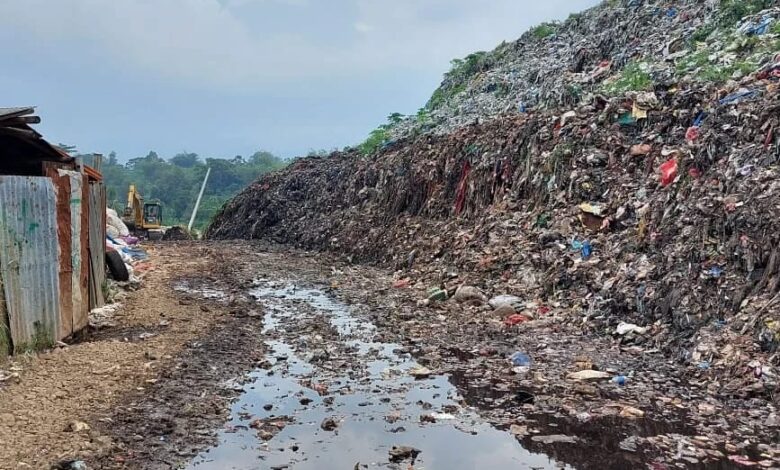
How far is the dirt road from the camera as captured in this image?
3498mm

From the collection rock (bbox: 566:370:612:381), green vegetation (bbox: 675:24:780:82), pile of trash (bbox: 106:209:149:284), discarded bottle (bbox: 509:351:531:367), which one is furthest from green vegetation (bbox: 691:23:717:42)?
pile of trash (bbox: 106:209:149:284)

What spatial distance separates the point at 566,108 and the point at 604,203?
2.91 meters

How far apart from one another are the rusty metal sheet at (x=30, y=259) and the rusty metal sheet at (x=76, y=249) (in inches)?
12.5

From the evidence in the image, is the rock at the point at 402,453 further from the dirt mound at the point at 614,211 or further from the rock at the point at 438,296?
the rock at the point at 438,296

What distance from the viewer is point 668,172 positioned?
7.21 m

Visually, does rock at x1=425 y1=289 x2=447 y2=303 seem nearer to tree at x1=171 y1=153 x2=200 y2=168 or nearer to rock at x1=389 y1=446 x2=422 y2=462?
rock at x1=389 y1=446 x2=422 y2=462

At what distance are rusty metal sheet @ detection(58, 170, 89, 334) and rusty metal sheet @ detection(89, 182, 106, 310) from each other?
0.62 meters

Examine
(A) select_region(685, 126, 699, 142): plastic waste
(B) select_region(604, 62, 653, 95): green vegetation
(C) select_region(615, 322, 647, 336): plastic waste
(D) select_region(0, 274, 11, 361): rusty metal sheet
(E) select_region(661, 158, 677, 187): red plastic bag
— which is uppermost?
(B) select_region(604, 62, 653, 95): green vegetation

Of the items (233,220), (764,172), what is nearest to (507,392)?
(764,172)

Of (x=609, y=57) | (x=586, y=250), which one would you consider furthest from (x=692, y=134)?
(x=609, y=57)

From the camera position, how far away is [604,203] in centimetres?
791

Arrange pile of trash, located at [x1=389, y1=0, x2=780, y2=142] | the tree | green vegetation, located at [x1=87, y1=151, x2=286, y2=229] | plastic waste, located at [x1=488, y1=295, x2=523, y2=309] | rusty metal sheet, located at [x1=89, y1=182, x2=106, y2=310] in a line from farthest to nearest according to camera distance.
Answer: the tree, green vegetation, located at [x1=87, y1=151, x2=286, y2=229], pile of trash, located at [x1=389, y1=0, x2=780, y2=142], plastic waste, located at [x1=488, y1=295, x2=523, y2=309], rusty metal sheet, located at [x1=89, y1=182, x2=106, y2=310]

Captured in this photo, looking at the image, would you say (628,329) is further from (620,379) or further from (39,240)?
(39,240)

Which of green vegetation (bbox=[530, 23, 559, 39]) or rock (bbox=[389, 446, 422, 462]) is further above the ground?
green vegetation (bbox=[530, 23, 559, 39])
